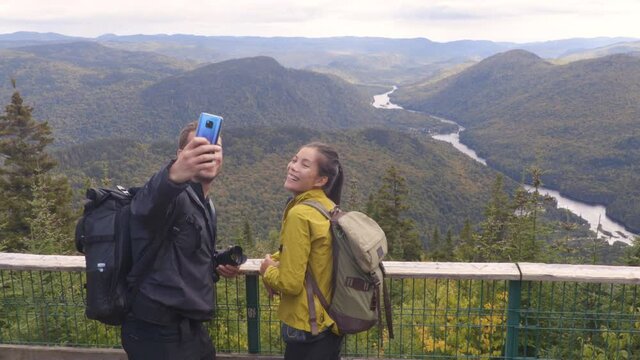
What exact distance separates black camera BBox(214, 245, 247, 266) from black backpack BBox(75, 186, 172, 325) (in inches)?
→ 21.6

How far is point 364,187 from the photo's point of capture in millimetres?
103875

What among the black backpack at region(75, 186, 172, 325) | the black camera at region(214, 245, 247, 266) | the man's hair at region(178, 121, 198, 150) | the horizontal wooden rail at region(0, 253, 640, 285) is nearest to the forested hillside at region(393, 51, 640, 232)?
the horizontal wooden rail at region(0, 253, 640, 285)

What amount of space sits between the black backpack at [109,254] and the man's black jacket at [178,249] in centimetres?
5

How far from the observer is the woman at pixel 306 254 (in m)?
2.71

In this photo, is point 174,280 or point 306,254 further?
point 306,254

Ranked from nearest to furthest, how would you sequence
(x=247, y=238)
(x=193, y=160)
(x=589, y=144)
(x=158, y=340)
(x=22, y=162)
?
(x=193, y=160), (x=158, y=340), (x=247, y=238), (x=22, y=162), (x=589, y=144)

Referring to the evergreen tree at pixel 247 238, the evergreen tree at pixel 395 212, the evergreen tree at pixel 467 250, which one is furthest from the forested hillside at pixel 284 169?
the evergreen tree at pixel 395 212

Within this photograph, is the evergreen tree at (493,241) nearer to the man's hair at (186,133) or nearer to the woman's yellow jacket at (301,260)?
the woman's yellow jacket at (301,260)

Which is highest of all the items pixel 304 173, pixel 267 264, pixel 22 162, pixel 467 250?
pixel 304 173

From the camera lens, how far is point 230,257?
3.01m

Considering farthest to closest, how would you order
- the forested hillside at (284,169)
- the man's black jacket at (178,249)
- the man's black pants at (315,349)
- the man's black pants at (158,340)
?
1. the forested hillside at (284,169)
2. the man's black pants at (315,349)
3. the man's black pants at (158,340)
4. the man's black jacket at (178,249)

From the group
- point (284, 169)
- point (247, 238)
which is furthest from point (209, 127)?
point (284, 169)

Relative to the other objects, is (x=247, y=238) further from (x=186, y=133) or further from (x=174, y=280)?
(x=174, y=280)

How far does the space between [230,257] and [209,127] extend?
1018 mm
